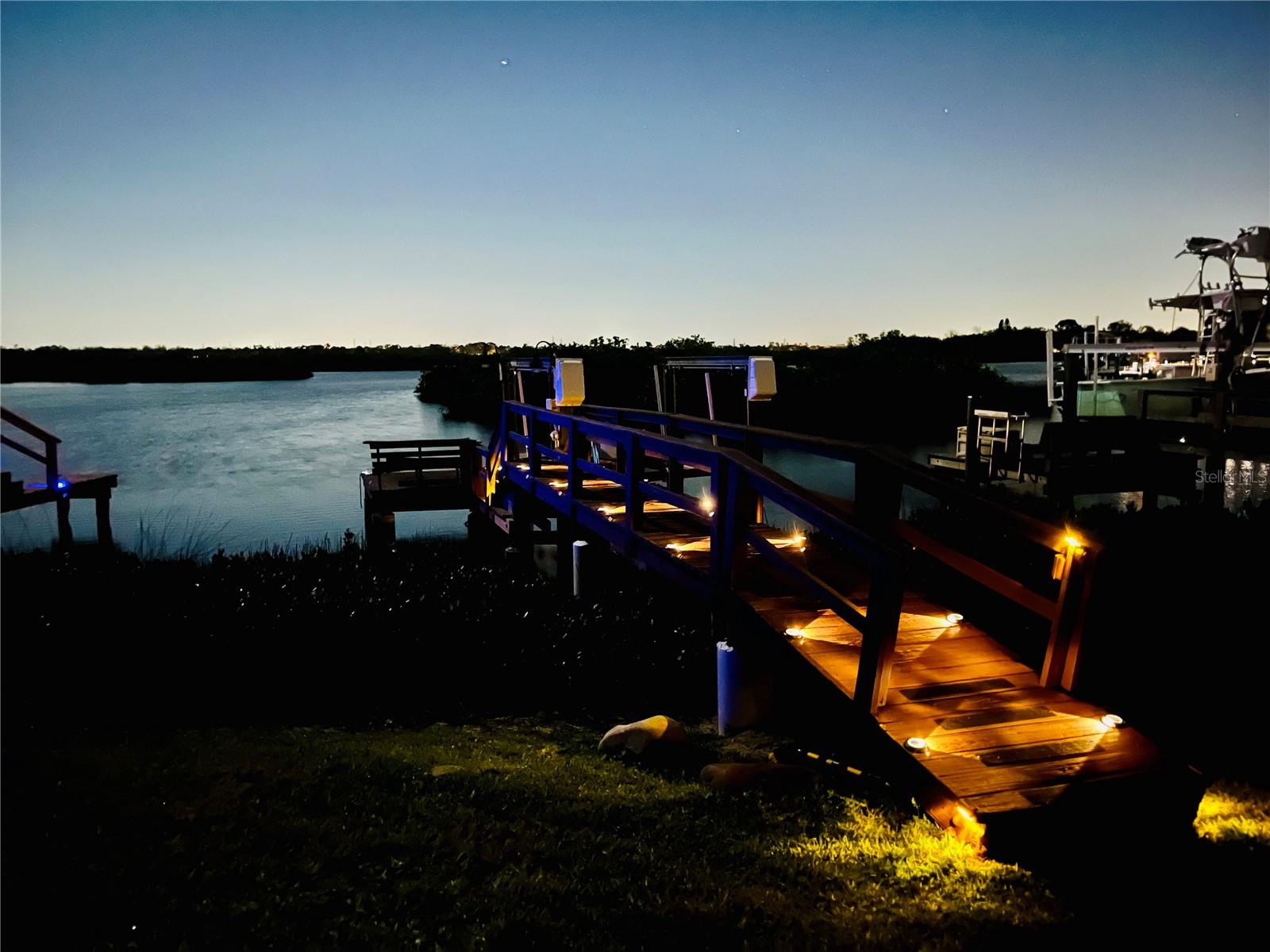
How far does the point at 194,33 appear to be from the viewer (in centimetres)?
Result: 1014

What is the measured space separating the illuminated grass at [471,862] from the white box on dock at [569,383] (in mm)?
6327

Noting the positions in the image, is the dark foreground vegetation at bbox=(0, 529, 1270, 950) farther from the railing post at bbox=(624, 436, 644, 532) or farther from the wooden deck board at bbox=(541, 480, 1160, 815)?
the railing post at bbox=(624, 436, 644, 532)

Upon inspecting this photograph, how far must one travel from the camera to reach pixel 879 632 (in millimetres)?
4301

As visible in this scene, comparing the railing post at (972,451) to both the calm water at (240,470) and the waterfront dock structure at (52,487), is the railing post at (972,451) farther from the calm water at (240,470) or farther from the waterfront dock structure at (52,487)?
the waterfront dock structure at (52,487)

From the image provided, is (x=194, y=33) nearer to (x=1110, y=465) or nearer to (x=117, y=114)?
(x=117, y=114)

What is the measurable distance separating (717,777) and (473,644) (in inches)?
140

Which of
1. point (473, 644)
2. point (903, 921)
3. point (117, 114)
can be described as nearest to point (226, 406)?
point (117, 114)

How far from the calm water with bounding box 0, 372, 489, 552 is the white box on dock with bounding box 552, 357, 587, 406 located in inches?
357

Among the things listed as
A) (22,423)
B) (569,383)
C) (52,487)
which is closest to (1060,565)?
(569,383)

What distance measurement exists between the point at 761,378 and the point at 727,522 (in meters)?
2.87

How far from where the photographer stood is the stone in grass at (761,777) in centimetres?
465

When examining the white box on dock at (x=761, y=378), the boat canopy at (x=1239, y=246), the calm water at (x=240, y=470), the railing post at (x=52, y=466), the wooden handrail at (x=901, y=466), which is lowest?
the calm water at (x=240, y=470)

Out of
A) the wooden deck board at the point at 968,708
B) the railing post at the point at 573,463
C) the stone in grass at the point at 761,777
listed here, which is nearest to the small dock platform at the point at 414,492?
the railing post at the point at 573,463
